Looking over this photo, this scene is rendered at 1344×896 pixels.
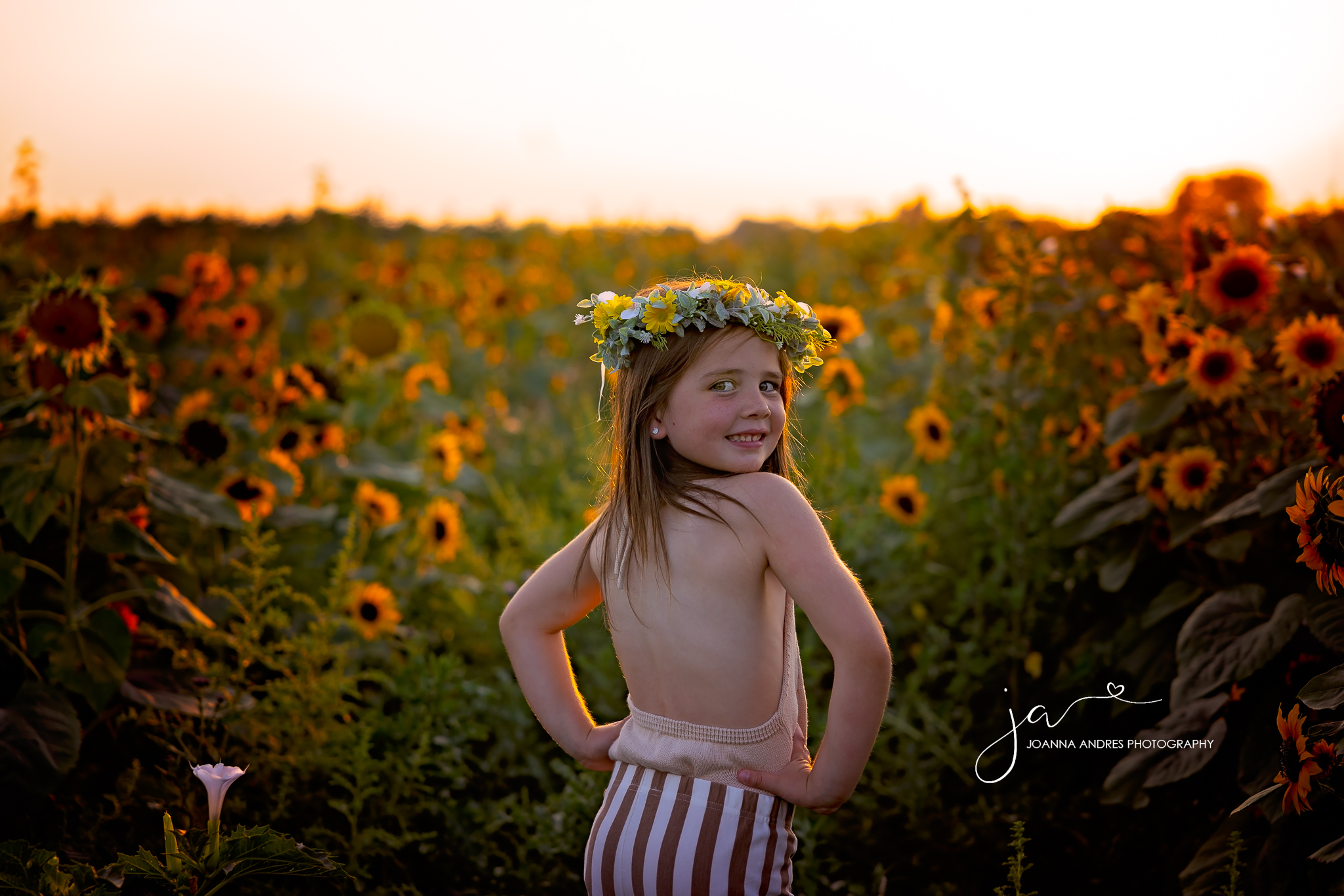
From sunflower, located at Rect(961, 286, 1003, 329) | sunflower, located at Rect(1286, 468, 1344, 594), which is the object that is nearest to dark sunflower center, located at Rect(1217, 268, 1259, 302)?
sunflower, located at Rect(961, 286, 1003, 329)

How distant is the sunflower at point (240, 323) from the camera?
4527mm

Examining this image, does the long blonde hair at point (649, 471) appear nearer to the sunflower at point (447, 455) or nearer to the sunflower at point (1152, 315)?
the sunflower at point (1152, 315)

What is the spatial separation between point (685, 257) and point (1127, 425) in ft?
21.1

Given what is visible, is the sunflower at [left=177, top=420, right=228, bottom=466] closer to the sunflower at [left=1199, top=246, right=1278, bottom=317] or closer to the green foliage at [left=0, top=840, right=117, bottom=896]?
the green foliage at [left=0, top=840, right=117, bottom=896]

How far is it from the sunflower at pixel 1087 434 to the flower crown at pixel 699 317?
5.28 ft

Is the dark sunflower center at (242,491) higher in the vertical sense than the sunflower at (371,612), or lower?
higher

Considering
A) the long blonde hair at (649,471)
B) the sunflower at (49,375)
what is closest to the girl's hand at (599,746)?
the long blonde hair at (649,471)

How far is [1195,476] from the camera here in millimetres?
2512

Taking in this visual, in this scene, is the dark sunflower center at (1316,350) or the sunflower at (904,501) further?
the sunflower at (904,501)

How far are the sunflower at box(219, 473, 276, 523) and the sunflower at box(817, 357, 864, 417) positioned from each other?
203 centimetres

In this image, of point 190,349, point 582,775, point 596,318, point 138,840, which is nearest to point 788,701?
point 596,318

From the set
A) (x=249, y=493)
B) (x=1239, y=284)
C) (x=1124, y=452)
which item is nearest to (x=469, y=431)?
(x=249, y=493)

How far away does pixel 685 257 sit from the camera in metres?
8.79

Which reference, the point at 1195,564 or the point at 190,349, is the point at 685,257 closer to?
the point at 190,349
